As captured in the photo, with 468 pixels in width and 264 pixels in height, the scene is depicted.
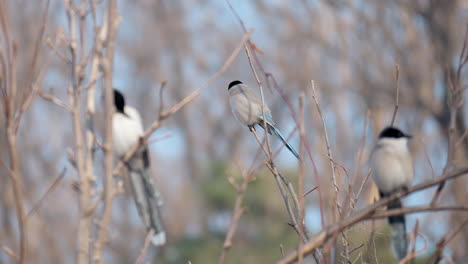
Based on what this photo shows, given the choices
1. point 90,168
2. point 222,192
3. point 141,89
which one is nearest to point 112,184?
point 90,168

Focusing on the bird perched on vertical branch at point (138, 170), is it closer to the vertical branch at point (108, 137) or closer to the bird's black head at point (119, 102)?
the bird's black head at point (119, 102)

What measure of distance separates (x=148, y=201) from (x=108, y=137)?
65 centimetres

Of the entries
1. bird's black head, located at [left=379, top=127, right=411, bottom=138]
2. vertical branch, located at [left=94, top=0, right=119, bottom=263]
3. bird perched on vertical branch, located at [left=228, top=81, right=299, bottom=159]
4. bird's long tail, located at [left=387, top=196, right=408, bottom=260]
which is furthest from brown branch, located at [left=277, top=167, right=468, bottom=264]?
bird perched on vertical branch, located at [left=228, top=81, right=299, bottom=159]

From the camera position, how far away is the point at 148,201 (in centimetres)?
242

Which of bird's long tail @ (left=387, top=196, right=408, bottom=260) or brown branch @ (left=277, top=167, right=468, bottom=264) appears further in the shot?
bird's long tail @ (left=387, top=196, right=408, bottom=260)

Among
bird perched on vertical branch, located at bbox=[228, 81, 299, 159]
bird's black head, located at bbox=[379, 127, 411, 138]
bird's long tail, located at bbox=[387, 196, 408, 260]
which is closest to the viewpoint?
bird's long tail, located at bbox=[387, 196, 408, 260]

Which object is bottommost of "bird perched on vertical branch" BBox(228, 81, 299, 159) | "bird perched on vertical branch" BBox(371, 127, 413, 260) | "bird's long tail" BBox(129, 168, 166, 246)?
"bird's long tail" BBox(129, 168, 166, 246)

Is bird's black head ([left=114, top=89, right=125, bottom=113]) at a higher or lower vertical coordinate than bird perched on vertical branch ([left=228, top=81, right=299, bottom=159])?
lower

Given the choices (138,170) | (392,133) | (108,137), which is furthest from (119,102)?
(392,133)

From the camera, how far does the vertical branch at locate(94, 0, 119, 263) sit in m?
1.80

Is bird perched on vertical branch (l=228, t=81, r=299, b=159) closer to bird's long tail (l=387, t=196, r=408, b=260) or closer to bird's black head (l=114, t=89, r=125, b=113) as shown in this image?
bird's black head (l=114, t=89, r=125, b=113)

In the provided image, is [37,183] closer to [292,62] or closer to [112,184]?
[292,62]

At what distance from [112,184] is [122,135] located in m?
1.04

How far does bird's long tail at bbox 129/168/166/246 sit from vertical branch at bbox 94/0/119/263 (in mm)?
419
